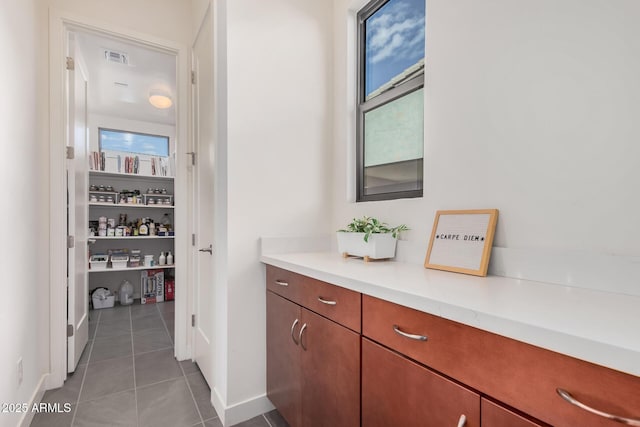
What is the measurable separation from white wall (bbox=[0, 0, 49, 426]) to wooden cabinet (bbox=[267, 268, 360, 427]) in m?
1.18

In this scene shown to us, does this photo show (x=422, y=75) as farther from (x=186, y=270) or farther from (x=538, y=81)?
(x=186, y=270)

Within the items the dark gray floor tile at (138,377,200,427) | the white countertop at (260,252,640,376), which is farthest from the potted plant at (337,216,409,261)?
Answer: the dark gray floor tile at (138,377,200,427)

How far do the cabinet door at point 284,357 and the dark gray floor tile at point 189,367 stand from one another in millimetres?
860

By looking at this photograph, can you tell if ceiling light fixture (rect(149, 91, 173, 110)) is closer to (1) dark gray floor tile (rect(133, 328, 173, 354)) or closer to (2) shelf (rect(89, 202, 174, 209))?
(2) shelf (rect(89, 202, 174, 209))

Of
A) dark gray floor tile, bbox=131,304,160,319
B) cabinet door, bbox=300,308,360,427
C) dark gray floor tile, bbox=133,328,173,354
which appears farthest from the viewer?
dark gray floor tile, bbox=131,304,160,319

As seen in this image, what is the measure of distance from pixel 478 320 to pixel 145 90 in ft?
14.5

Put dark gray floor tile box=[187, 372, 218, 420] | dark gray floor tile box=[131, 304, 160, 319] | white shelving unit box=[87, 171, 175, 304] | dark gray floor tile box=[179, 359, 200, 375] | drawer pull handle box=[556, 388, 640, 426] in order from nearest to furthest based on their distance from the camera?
drawer pull handle box=[556, 388, 640, 426] < dark gray floor tile box=[187, 372, 218, 420] < dark gray floor tile box=[179, 359, 200, 375] < dark gray floor tile box=[131, 304, 160, 319] < white shelving unit box=[87, 171, 175, 304]

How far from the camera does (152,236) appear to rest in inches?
166

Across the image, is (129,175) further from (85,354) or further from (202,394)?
(202,394)

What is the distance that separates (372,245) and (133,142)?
15.1 ft

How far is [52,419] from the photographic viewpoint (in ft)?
5.45

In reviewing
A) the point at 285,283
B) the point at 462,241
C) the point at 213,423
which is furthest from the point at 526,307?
the point at 213,423

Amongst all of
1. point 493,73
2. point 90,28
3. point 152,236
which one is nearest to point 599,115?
point 493,73

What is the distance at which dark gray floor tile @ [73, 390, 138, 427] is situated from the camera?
1.63m
